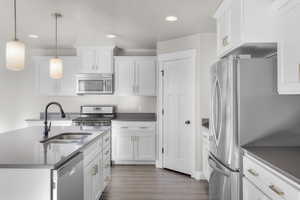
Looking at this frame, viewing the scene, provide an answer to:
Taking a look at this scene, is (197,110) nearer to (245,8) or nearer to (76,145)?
(245,8)

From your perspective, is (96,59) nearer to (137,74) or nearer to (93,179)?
(137,74)

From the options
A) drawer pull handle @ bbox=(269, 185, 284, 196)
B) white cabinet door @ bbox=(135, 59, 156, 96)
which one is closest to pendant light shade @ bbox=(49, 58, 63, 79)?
white cabinet door @ bbox=(135, 59, 156, 96)

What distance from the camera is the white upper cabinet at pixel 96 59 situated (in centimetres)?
484

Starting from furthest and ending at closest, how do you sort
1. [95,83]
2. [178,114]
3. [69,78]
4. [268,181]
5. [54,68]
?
[69,78]
[95,83]
[178,114]
[54,68]
[268,181]

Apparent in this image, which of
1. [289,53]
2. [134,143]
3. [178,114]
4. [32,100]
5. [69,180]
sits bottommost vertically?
[134,143]

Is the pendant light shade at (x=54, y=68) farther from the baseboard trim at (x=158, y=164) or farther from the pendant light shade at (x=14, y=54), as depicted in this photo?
the baseboard trim at (x=158, y=164)

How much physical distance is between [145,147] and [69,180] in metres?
2.98

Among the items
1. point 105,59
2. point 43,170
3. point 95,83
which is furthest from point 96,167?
point 105,59

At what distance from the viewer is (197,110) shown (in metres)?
3.91

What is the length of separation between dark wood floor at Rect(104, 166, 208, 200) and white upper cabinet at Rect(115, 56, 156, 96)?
163 centimetres

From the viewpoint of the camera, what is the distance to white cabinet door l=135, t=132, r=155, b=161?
15.2ft

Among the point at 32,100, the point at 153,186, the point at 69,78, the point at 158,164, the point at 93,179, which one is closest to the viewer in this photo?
the point at 93,179

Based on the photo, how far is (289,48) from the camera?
1707mm

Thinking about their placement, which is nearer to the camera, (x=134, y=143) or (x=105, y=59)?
(x=134, y=143)
